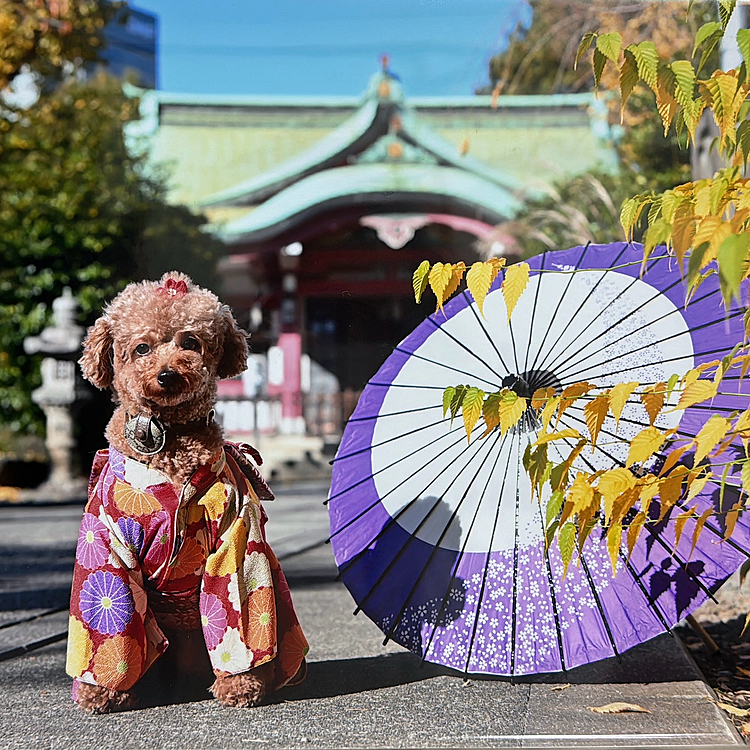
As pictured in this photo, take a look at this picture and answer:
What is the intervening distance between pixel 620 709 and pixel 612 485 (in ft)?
2.18

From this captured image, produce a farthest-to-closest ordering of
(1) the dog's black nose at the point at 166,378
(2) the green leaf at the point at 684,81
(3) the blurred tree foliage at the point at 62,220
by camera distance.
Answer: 1. (3) the blurred tree foliage at the point at 62,220
2. (1) the dog's black nose at the point at 166,378
3. (2) the green leaf at the point at 684,81

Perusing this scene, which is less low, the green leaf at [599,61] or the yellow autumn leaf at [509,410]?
the green leaf at [599,61]

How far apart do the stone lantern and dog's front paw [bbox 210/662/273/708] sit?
6559mm

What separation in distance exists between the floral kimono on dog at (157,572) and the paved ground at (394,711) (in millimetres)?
132

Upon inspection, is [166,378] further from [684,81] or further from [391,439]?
[684,81]

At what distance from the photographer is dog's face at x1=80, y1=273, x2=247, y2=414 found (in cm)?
200

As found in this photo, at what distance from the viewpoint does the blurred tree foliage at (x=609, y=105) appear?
5262 mm

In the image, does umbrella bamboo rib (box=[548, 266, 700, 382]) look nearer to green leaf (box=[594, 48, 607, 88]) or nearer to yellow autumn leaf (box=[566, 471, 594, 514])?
yellow autumn leaf (box=[566, 471, 594, 514])

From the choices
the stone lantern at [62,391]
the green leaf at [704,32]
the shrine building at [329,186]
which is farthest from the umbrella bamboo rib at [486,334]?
the stone lantern at [62,391]

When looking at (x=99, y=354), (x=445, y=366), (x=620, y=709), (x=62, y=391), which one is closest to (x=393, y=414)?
(x=445, y=366)

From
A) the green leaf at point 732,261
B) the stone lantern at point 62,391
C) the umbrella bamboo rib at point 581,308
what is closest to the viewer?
the green leaf at point 732,261

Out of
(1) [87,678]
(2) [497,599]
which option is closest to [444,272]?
(2) [497,599]

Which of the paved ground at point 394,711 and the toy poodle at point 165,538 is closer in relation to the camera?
the paved ground at point 394,711

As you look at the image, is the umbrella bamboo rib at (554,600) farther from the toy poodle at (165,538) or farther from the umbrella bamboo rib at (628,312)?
the toy poodle at (165,538)
